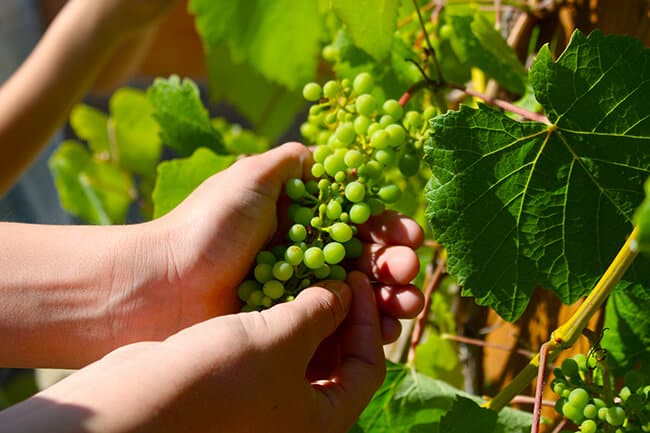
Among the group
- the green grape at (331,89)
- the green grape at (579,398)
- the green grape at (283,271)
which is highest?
the green grape at (331,89)

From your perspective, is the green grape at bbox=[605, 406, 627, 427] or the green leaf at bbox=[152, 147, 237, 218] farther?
the green leaf at bbox=[152, 147, 237, 218]

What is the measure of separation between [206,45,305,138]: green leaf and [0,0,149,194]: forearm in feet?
0.58

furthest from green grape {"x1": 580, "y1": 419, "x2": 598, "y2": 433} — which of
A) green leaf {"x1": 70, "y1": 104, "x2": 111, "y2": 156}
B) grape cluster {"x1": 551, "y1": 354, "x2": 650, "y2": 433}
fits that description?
green leaf {"x1": 70, "y1": 104, "x2": 111, "y2": 156}

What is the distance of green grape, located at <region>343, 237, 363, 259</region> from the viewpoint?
562 millimetres

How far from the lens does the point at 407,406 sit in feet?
1.94

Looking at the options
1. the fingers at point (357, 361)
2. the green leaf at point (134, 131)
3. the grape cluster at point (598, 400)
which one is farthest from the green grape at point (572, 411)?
the green leaf at point (134, 131)

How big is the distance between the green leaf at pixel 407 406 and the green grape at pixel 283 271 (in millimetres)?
155

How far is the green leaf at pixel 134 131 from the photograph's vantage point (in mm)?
1071

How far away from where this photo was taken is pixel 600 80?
17.6 inches

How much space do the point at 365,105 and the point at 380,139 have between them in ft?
0.12

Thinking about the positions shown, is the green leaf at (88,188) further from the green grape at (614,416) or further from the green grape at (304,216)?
the green grape at (614,416)

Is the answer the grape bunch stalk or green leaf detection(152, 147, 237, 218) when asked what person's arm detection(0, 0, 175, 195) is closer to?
green leaf detection(152, 147, 237, 218)

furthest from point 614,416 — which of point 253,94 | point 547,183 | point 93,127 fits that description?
point 93,127

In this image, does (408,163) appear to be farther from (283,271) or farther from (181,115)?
(181,115)
